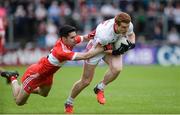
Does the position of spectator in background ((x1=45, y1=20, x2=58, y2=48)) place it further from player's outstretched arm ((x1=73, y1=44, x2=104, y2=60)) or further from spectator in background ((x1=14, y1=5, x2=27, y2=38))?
player's outstretched arm ((x1=73, y1=44, x2=104, y2=60))

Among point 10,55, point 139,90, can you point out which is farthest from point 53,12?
point 139,90

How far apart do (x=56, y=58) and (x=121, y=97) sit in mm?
3929

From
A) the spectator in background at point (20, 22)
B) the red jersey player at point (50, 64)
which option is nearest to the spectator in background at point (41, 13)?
the spectator in background at point (20, 22)

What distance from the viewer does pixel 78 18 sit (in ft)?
92.2

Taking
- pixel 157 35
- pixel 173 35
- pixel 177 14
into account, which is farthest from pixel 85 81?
pixel 177 14

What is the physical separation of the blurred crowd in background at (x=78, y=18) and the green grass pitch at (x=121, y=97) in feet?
16.0

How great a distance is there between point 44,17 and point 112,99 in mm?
13420

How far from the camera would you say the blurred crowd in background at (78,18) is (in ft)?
91.4

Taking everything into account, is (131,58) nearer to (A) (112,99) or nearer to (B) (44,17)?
(B) (44,17)

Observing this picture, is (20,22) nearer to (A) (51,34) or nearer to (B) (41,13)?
(B) (41,13)

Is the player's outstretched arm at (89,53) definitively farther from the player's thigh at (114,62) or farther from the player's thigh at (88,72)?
the player's thigh at (114,62)

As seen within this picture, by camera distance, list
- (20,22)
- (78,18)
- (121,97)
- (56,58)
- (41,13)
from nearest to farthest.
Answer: (56,58)
(121,97)
(20,22)
(41,13)
(78,18)

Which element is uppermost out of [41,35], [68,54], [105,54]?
[68,54]

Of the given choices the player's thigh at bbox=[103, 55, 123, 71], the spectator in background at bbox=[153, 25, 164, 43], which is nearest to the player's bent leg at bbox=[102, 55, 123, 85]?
the player's thigh at bbox=[103, 55, 123, 71]
